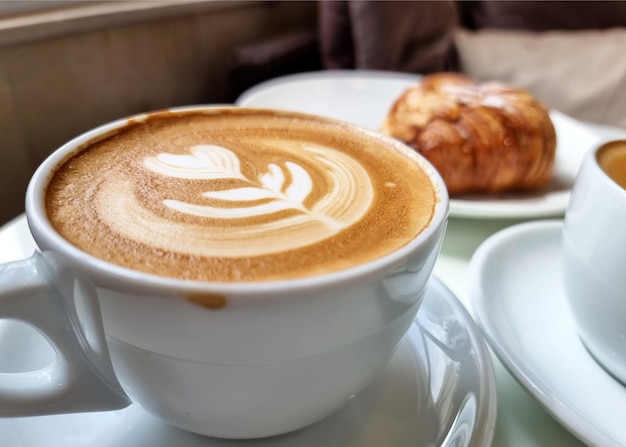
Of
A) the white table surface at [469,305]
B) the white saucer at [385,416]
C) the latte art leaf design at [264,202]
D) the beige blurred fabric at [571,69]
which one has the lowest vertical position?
the beige blurred fabric at [571,69]

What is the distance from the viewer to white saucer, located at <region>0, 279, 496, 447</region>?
446 mm

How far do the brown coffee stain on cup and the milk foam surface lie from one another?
1.1 inches


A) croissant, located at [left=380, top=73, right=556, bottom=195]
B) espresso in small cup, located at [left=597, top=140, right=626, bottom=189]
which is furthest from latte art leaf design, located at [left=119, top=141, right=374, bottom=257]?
croissant, located at [left=380, top=73, right=556, bottom=195]

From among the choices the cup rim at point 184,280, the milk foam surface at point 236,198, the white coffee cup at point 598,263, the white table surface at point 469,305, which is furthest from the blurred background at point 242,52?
the white coffee cup at point 598,263

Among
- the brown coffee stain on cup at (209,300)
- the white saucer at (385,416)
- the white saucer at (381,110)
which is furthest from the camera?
the white saucer at (381,110)

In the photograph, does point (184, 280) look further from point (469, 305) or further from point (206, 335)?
point (469, 305)

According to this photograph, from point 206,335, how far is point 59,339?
0.46 feet

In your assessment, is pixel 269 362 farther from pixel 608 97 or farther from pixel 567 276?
pixel 608 97

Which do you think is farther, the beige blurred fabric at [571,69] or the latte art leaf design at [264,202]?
the beige blurred fabric at [571,69]

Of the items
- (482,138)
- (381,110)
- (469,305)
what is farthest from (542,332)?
(381,110)

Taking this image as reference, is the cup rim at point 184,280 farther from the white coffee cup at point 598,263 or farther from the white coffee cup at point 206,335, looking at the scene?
the white coffee cup at point 598,263

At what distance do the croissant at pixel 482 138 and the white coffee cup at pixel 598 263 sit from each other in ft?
1.26

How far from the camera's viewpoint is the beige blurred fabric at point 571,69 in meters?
1.62

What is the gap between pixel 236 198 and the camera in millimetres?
484
